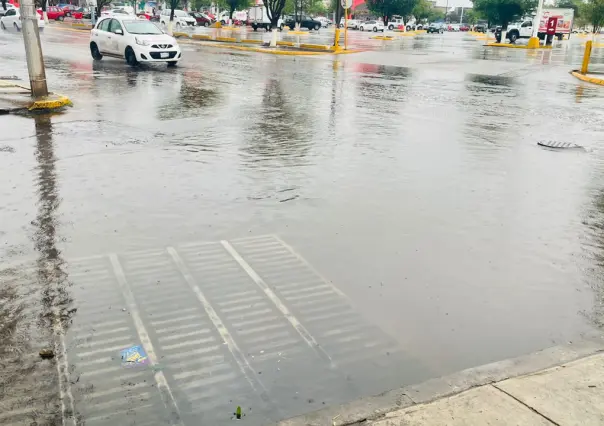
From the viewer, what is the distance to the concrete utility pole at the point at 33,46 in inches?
470

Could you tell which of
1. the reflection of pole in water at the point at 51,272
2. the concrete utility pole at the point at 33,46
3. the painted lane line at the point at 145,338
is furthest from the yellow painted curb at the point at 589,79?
the painted lane line at the point at 145,338

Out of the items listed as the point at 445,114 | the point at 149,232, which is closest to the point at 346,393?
the point at 149,232

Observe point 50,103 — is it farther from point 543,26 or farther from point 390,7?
point 390,7

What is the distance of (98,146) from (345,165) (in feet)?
12.9

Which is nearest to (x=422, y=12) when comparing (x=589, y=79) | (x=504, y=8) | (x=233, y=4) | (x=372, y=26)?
(x=372, y=26)

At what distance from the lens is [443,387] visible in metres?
3.49

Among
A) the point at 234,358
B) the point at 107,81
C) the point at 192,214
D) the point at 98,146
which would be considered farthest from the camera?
the point at 107,81

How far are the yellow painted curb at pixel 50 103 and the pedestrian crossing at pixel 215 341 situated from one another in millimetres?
8155

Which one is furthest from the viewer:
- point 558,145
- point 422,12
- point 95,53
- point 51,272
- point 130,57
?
point 422,12

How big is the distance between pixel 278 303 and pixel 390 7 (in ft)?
254

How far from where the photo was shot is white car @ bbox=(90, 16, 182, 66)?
2086 centimetres

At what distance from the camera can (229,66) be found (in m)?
22.9

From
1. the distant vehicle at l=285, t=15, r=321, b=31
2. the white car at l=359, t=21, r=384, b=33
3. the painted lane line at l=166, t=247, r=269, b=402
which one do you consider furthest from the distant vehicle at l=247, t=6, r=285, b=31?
the painted lane line at l=166, t=247, r=269, b=402

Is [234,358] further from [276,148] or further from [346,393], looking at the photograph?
[276,148]
